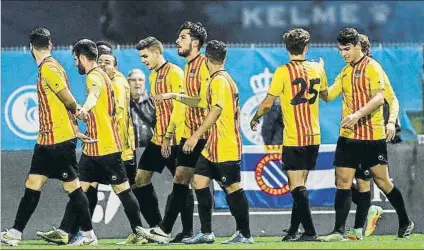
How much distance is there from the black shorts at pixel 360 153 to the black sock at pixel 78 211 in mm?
2676

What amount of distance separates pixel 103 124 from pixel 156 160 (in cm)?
103

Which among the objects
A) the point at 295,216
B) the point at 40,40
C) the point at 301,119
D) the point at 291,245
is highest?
the point at 40,40

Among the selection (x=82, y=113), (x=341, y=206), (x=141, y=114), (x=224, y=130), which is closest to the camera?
(x=82, y=113)

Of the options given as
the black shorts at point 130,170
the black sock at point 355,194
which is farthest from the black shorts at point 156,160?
the black sock at point 355,194

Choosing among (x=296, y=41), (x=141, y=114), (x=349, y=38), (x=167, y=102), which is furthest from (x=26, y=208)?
(x=141, y=114)

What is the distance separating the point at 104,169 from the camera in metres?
15.3

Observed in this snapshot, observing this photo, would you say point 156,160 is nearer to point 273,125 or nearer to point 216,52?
point 216,52

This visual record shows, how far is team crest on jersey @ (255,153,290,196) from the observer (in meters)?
17.4

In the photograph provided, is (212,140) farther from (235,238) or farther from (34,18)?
(34,18)

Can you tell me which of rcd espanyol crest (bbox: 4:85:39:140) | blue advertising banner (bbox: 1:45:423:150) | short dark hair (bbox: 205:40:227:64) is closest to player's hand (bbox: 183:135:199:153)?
short dark hair (bbox: 205:40:227:64)

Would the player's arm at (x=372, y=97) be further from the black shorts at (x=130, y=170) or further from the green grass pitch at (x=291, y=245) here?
the black shorts at (x=130, y=170)

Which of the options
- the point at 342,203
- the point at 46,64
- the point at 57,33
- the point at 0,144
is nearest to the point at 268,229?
the point at 342,203

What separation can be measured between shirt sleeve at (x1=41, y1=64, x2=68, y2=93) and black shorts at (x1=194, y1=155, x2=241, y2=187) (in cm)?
163

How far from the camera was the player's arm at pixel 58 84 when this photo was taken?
14922mm
